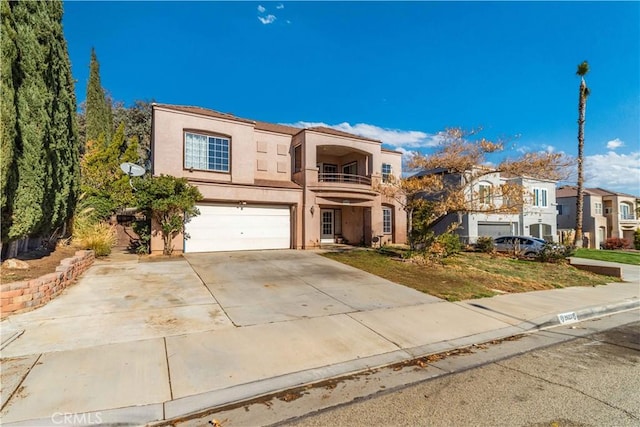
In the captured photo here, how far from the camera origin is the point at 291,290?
27.2 ft

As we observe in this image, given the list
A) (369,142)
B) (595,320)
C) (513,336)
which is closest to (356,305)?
(513,336)

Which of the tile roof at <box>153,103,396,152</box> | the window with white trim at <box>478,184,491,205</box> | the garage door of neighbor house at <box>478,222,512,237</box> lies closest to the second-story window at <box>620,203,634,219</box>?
the garage door of neighbor house at <box>478,222,512,237</box>

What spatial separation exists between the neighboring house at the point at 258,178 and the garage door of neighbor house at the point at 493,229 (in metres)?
10.3

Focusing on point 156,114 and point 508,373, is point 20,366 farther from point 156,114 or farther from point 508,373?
point 156,114

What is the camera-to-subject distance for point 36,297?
6039mm

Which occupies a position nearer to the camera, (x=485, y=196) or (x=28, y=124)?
(x=28, y=124)

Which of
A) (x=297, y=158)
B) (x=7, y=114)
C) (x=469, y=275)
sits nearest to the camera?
(x=7, y=114)

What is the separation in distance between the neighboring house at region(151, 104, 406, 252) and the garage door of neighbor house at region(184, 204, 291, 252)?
5 cm

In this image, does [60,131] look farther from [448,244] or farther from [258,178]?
[448,244]

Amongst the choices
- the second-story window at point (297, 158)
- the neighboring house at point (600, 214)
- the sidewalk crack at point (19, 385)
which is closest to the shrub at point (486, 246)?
the second-story window at point (297, 158)

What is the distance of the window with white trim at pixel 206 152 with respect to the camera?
51.3ft

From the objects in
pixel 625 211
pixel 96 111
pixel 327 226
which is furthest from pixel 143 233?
pixel 625 211

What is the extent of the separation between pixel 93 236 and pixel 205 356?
10.0 m

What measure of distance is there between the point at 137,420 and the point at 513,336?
5.98 m
